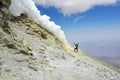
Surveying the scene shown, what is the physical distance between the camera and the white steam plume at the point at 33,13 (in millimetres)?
44497

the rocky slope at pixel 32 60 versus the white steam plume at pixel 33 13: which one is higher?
the white steam plume at pixel 33 13

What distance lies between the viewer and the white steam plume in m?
44.5

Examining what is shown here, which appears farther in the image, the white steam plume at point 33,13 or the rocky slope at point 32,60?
the white steam plume at point 33,13

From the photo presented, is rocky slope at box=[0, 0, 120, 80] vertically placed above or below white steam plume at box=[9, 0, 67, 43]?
below

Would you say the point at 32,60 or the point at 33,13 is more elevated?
the point at 33,13

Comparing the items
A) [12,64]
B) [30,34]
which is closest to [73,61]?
[30,34]

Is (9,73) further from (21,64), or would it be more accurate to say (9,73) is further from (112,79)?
(112,79)

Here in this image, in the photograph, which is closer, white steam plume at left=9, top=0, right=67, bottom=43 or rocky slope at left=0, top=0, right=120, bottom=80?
rocky slope at left=0, top=0, right=120, bottom=80

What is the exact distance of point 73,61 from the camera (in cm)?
3612

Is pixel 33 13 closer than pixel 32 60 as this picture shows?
No

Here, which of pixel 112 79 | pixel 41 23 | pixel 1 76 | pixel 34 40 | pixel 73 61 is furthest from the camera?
pixel 41 23

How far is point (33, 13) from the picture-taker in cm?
4928

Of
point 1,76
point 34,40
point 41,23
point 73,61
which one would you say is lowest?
point 1,76

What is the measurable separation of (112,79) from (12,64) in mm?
14980
